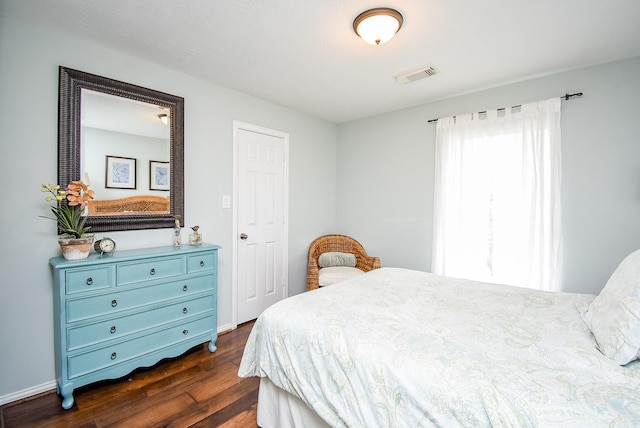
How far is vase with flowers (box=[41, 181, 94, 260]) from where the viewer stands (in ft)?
6.28

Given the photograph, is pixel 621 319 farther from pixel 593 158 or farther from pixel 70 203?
pixel 70 203

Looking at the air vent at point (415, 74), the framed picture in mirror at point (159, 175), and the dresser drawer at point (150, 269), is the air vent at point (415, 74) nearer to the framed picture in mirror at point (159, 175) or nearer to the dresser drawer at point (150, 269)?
the framed picture in mirror at point (159, 175)

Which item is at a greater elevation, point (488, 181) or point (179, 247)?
point (488, 181)

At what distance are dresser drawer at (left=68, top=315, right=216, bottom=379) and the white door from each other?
2.24 ft

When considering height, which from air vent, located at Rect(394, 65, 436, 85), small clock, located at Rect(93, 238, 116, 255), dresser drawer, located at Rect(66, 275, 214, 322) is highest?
air vent, located at Rect(394, 65, 436, 85)

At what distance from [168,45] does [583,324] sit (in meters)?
3.13

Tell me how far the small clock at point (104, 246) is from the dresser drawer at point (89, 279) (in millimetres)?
199

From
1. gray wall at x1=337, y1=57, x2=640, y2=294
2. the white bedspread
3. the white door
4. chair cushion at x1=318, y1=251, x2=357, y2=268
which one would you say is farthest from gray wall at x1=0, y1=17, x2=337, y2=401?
gray wall at x1=337, y1=57, x2=640, y2=294

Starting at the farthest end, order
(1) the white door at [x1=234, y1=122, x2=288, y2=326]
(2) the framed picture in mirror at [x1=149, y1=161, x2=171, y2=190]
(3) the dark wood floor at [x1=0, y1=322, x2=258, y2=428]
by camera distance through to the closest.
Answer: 1. (1) the white door at [x1=234, y1=122, x2=288, y2=326]
2. (2) the framed picture in mirror at [x1=149, y1=161, x2=171, y2=190]
3. (3) the dark wood floor at [x1=0, y1=322, x2=258, y2=428]

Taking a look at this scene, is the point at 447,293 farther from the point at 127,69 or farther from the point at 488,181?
the point at 127,69

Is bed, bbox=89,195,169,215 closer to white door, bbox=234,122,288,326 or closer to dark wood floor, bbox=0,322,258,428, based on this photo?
white door, bbox=234,122,288,326

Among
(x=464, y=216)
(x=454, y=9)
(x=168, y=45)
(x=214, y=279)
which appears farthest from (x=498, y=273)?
(x=168, y=45)

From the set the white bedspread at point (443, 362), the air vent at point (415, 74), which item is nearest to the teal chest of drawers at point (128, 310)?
the white bedspread at point (443, 362)

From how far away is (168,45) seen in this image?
2.19 m
